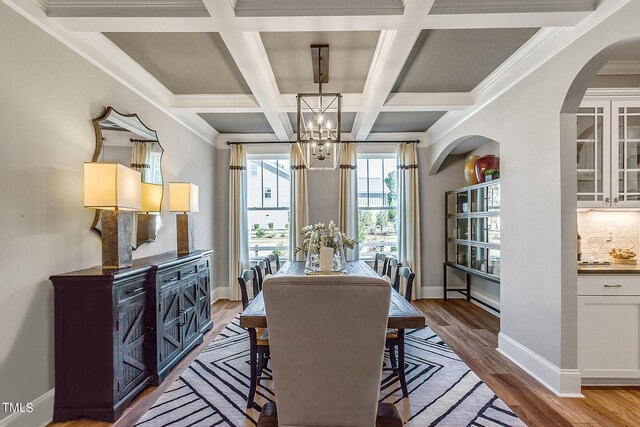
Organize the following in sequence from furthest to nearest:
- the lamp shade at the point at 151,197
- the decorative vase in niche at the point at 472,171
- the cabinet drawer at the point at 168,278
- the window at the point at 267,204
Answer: the window at the point at 267,204, the decorative vase in niche at the point at 472,171, the lamp shade at the point at 151,197, the cabinet drawer at the point at 168,278

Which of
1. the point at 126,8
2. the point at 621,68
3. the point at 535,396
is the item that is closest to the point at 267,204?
the point at 126,8

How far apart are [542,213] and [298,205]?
11.9ft

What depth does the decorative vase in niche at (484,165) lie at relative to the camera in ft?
14.0

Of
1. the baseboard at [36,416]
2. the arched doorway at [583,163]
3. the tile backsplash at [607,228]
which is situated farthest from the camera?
the tile backsplash at [607,228]

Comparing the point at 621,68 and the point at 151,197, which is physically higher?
the point at 621,68

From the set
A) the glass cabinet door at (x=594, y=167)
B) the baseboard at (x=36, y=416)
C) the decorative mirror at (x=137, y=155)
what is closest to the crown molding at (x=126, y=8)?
the decorative mirror at (x=137, y=155)

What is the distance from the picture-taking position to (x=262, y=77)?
3305 millimetres

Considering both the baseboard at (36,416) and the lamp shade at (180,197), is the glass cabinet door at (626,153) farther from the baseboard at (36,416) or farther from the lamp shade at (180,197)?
the baseboard at (36,416)

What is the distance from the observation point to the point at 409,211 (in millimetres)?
5742

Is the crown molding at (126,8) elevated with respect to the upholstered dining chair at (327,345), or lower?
elevated

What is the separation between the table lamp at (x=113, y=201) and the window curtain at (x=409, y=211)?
4.18m

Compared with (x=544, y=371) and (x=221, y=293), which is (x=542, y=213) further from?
(x=221, y=293)

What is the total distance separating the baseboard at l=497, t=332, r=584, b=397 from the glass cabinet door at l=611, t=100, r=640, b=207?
56.0 inches

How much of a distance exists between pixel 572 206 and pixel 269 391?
2.72m
